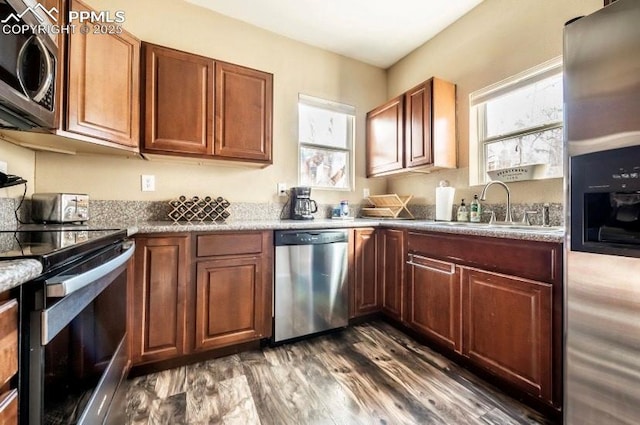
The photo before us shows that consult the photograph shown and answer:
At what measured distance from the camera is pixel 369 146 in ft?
10.2

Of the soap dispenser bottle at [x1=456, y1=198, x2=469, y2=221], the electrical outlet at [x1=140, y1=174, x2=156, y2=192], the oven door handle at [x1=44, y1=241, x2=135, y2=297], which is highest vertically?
the electrical outlet at [x1=140, y1=174, x2=156, y2=192]

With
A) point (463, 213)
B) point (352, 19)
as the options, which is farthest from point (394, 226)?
point (352, 19)

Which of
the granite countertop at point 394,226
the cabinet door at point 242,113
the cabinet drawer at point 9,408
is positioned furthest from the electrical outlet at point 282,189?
the cabinet drawer at point 9,408

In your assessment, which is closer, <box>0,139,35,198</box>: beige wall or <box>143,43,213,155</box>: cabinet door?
<box>0,139,35,198</box>: beige wall

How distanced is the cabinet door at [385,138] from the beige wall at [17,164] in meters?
2.72

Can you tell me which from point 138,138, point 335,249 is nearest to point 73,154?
point 138,138

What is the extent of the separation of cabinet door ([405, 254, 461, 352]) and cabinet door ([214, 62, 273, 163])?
148cm

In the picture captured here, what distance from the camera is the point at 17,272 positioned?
56 cm

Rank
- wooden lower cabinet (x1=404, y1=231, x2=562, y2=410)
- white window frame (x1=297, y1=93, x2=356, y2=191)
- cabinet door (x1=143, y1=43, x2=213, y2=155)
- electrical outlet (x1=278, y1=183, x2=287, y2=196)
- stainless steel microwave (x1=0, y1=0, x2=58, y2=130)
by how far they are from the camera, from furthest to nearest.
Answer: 1. white window frame (x1=297, y1=93, x2=356, y2=191)
2. electrical outlet (x1=278, y1=183, x2=287, y2=196)
3. cabinet door (x1=143, y1=43, x2=213, y2=155)
4. wooden lower cabinet (x1=404, y1=231, x2=562, y2=410)
5. stainless steel microwave (x1=0, y1=0, x2=58, y2=130)

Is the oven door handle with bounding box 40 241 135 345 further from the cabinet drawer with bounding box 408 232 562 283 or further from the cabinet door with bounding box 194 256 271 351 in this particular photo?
the cabinet drawer with bounding box 408 232 562 283

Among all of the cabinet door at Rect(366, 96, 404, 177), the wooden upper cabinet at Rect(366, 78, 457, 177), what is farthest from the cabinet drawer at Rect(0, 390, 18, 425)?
the cabinet door at Rect(366, 96, 404, 177)

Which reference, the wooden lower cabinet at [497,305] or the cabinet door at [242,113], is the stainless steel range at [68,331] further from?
the wooden lower cabinet at [497,305]

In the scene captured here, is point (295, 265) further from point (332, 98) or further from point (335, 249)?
point (332, 98)

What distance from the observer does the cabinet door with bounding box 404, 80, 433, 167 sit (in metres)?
2.36
